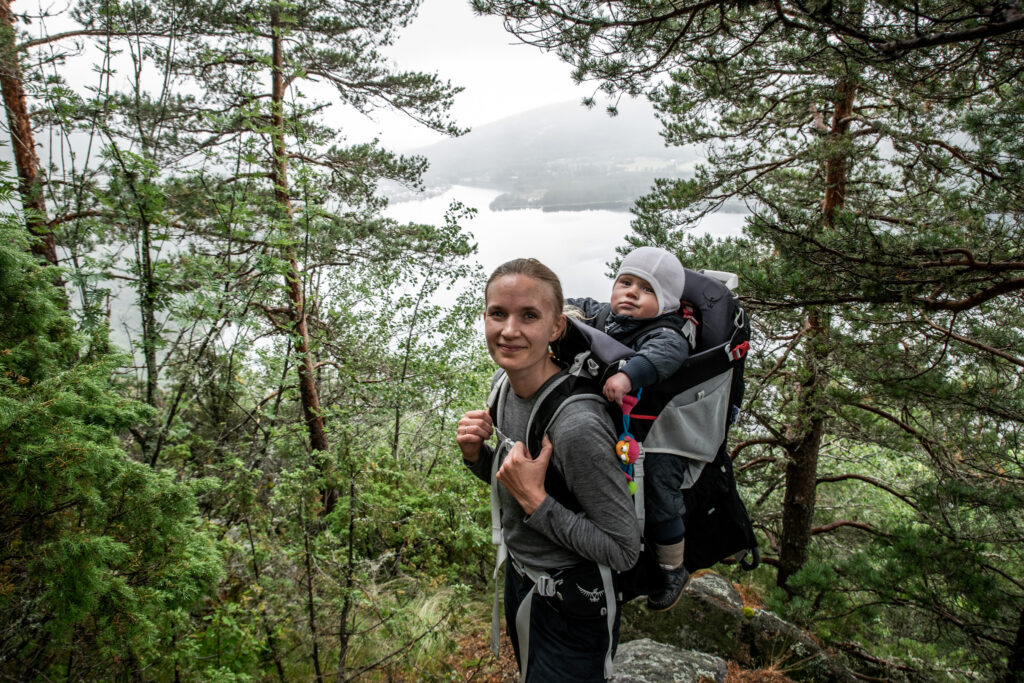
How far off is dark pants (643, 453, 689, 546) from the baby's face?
22.4 inches

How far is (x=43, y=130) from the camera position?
17.9ft

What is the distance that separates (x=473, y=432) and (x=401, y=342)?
6.24 m

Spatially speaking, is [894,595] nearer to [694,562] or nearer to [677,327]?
[694,562]

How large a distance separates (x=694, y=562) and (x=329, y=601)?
2.61 metres

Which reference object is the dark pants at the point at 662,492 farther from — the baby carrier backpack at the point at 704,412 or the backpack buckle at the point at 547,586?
the backpack buckle at the point at 547,586

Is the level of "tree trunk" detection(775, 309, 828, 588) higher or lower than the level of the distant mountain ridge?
lower

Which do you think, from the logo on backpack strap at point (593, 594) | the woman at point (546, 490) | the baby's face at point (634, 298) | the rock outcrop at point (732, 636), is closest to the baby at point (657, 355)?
the baby's face at point (634, 298)

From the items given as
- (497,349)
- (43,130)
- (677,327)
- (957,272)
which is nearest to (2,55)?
(43,130)

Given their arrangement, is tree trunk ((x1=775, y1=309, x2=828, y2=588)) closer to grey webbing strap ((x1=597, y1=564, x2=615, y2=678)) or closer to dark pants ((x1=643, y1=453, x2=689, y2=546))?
dark pants ((x1=643, y1=453, x2=689, y2=546))

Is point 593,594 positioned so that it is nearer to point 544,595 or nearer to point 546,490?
point 544,595

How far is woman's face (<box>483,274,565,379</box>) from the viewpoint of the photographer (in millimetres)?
1562

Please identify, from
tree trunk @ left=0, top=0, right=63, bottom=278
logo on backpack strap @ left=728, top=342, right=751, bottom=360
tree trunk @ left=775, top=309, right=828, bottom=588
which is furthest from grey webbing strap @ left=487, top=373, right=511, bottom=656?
tree trunk @ left=775, top=309, right=828, bottom=588

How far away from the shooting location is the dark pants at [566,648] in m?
1.61

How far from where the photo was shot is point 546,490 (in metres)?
1.63
